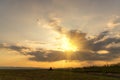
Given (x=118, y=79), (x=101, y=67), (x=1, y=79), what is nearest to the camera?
(x=1, y=79)

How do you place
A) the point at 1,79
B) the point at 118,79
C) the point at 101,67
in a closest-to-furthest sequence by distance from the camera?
the point at 1,79 → the point at 118,79 → the point at 101,67

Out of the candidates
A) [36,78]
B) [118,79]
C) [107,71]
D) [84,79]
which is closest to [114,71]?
[107,71]

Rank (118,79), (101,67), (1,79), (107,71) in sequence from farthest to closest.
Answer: (101,67)
(107,71)
(118,79)
(1,79)

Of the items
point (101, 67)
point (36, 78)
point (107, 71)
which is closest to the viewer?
point (36, 78)

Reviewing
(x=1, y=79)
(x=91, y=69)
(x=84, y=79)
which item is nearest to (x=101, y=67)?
(x=91, y=69)

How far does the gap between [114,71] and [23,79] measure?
98.7 ft

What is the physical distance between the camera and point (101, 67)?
67.2 m

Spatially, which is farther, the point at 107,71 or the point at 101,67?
the point at 101,67

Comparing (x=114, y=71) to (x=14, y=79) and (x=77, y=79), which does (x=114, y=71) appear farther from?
(x=14, y=79)

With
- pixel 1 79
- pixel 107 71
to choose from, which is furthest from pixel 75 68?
pixel 1 79

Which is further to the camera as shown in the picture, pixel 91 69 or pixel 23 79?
pixel 91 69

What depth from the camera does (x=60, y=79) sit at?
141 ft

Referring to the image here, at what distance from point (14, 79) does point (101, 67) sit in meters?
33.2

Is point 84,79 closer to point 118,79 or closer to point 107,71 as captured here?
point 118,79
